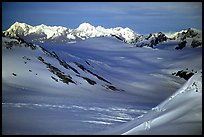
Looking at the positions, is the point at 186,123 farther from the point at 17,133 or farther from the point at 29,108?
the point at 29,108

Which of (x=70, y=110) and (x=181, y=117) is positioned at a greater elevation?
(x=70, y=110)

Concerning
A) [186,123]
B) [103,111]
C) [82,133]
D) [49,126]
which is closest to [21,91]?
[103,111]

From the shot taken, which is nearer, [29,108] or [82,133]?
[82,133]

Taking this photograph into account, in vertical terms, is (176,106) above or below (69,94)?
below

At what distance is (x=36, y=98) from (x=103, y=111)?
4.77 metres

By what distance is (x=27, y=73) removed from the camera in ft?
79.6

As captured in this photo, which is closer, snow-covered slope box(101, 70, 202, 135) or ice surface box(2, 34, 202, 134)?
snow-covered slope box(101, 70, 202, 135)

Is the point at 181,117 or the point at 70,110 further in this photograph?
the point at 70,110

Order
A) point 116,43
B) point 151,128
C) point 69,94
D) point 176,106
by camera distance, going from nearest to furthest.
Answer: point 151,128 < point 176,106 < point 69,94 < point 116,43

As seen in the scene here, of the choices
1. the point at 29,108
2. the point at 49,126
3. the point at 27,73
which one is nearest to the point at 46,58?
the point at 27,73

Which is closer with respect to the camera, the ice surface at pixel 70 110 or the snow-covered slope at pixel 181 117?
the snow-covered slope at pixel 181 117

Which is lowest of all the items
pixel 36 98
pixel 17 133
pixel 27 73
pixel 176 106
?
pixel 17 133

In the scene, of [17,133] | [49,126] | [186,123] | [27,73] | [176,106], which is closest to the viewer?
[186,123]

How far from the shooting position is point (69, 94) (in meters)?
22.3
